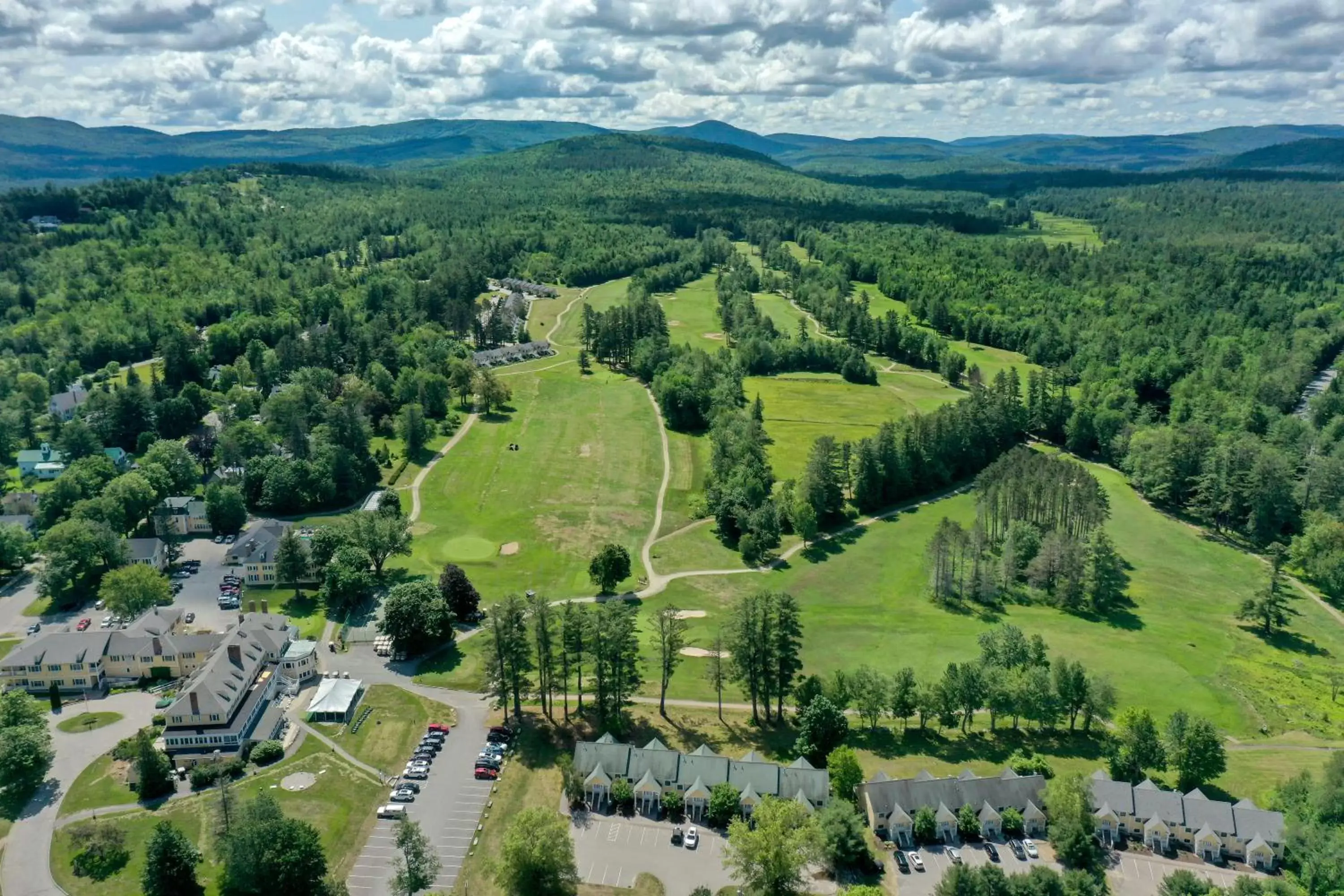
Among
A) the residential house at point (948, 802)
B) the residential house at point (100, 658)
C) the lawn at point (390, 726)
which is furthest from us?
the residential house at point (100, 658)

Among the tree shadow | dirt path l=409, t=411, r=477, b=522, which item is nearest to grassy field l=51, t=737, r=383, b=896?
dirt path l=409, t=411, r=477, b=522

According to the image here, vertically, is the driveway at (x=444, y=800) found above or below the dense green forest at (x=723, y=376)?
below

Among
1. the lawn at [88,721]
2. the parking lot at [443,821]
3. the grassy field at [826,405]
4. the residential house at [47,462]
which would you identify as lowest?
the grassy field at [826,405]

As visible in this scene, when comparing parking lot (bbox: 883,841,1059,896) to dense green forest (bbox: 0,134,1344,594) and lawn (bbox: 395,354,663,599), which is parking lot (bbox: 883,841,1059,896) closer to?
lawn (bbox: 395,354,663,599)

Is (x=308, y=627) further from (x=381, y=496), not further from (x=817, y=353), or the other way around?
(x=817, y=353)

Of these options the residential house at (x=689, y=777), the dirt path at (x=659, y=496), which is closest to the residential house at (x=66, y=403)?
the dirt path at (x=659, y=496)

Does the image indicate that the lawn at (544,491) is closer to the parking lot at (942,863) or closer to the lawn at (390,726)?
the lawn at (390,726)
